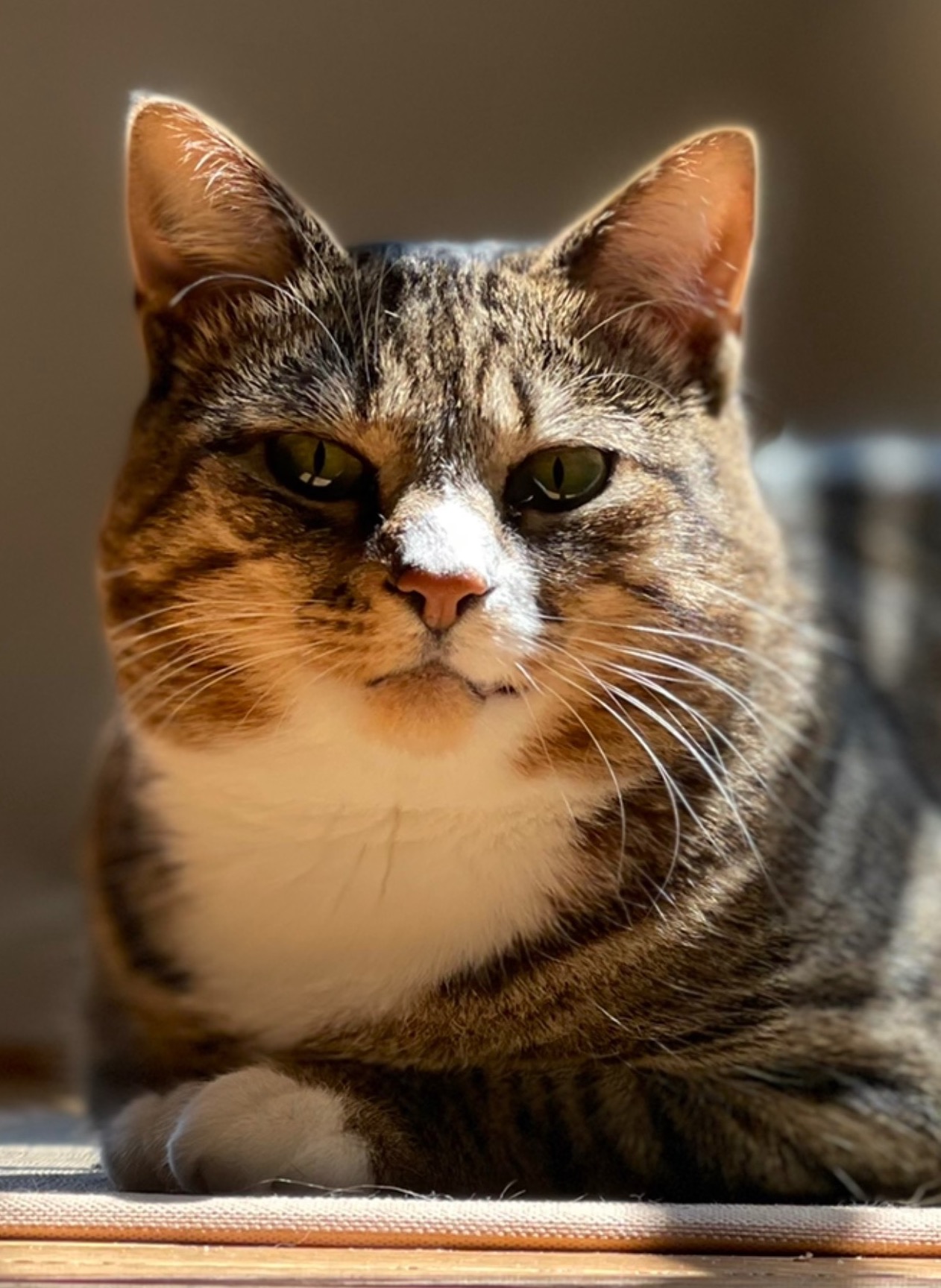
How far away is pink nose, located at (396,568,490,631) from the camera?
4.01ft

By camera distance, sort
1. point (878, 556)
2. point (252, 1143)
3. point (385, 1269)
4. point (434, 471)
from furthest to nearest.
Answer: point (878, 556) < point (434, 471) < point (252, 1143) < point (385, 1269)

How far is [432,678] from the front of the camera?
1289 millimetres

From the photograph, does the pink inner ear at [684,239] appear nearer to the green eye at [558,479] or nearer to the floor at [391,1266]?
the green eye at [558,479]

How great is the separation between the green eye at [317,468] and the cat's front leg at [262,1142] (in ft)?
1.82

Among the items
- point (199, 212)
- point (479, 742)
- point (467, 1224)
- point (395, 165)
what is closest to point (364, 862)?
point (479, 742)

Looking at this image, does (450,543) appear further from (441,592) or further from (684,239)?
(684,239)

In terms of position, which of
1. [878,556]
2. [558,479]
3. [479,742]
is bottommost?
[479,742]

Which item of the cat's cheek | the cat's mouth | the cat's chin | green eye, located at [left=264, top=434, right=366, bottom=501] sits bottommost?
the cat's cheek

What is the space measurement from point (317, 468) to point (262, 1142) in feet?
2.06

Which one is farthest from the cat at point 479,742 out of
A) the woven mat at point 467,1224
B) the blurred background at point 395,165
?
the blurred background at point 395,165

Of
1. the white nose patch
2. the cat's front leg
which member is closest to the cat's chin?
the white nose patch

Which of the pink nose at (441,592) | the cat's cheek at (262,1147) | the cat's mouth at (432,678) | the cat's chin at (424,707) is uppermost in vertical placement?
the pink nose at (441,592)

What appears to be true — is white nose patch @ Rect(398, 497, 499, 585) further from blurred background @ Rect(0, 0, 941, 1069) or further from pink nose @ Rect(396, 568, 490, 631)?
blurred background @ Rect(0, 0, 941, 1069)

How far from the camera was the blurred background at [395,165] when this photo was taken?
2.30m
